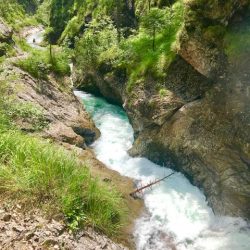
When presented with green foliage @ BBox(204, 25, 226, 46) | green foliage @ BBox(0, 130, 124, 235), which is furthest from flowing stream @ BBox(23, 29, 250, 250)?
green foliage @ BBox(204, 25, 226, 46)

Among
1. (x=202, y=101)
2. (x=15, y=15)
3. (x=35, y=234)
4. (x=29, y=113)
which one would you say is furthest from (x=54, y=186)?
(x=15, y=15)

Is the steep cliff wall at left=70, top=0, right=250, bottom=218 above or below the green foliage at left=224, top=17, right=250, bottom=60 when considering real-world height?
below

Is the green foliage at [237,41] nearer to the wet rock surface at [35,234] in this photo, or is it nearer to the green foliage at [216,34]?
the green foliage at [216,34]

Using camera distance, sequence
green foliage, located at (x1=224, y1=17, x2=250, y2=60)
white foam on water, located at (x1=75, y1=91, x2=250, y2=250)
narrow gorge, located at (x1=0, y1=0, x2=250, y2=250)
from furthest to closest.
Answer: green foliage, located at (x1=224, y1=17, x2=250, y2=60) < white foam on water, located at (x1=75, y1=91, x2=250, y2=250) < narrow gorge, located at (x1=0, y1=0, x2=250, y2=250)

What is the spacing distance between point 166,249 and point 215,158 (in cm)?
493

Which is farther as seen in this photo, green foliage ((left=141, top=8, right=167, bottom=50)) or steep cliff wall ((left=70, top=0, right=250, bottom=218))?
green foliage ((left=141, top=8, right=167, bottom=50))

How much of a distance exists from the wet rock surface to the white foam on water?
3.35 metres

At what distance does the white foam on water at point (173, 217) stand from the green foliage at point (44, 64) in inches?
239

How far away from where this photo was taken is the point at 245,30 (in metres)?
15.5

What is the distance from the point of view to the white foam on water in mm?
13836

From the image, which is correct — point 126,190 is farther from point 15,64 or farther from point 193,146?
point 15,64

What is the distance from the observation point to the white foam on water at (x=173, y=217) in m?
13.8

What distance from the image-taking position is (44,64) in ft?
76.9

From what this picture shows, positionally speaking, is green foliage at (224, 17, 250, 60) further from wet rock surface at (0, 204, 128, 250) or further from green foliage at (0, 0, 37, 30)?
green foliage at (0, 0, 37, 30)
